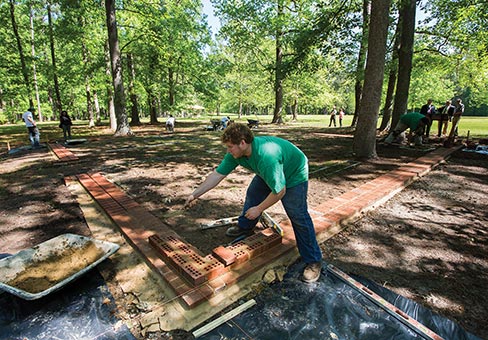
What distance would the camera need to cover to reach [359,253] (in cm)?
271

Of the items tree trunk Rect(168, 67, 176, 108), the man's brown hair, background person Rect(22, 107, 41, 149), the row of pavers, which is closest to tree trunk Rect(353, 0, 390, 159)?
the row of pavers

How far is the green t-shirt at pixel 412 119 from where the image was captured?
7.81m

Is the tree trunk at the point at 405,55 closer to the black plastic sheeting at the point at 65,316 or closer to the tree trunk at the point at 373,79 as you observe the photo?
the tree trunk at the point at 373,79

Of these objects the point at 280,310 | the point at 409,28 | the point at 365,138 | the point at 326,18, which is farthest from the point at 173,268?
the point at 409,28

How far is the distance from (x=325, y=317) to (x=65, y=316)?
6.10 ft

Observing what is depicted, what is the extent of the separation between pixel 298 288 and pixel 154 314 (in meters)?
1.14

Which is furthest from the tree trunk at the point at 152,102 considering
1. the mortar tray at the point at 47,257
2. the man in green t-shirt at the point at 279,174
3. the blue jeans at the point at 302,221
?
the blue jeans at the point at 302,221

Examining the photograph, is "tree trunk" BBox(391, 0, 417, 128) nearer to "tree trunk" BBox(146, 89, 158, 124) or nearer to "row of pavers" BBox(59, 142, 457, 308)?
"row of pavers" BBox(59, 142, 457, 308)

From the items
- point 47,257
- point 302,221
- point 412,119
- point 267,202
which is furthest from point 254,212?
point 412,119

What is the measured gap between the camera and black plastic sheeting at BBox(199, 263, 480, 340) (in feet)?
5.68

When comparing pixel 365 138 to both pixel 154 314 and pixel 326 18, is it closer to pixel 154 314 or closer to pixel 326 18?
pixel 326 18

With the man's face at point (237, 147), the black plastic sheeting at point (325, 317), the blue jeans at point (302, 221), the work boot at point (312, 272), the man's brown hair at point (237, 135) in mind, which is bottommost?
the black plastic sheeting at point (325, 317)

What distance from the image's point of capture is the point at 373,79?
625 centimetres

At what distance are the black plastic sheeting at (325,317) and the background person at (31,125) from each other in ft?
33.4
